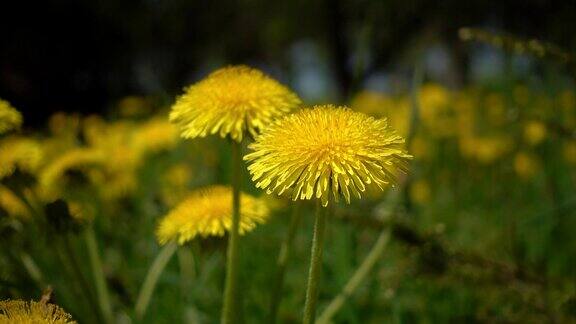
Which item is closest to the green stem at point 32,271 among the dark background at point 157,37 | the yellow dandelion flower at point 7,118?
the yellow dandelion flower at point 7,118

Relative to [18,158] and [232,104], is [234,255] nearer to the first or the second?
[232,104]

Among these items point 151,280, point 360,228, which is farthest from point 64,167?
point 360,228

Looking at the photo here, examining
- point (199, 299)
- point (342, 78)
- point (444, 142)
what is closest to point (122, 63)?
point (342, 78)

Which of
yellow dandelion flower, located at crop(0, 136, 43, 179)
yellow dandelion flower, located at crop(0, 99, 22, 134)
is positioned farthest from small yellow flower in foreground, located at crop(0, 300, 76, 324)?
yellow dandelion flower, located at crop(0, 136, 43, 179)

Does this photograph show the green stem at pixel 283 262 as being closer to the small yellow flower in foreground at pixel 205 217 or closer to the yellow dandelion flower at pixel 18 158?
the small yellow flower in foreground at pixel 205 217

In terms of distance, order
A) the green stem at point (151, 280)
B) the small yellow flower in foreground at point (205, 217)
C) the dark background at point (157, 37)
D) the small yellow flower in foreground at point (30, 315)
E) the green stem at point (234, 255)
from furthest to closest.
Result: the dark background at point (157, 37)
the green stem at point (151, 280)
the small yellow flower in foreground at point (205, 217)
the green stem at point (234, 255)
the small yellow flower in foreground at point (30, 315)

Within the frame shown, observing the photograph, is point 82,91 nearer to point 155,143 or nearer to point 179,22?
point 179,22

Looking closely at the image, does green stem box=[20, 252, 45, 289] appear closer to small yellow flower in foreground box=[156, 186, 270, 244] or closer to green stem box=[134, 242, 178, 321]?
green stem box=[134, 242, 178, 321]

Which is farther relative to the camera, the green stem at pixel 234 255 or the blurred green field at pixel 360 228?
the blurred green field at pixel 360 228
